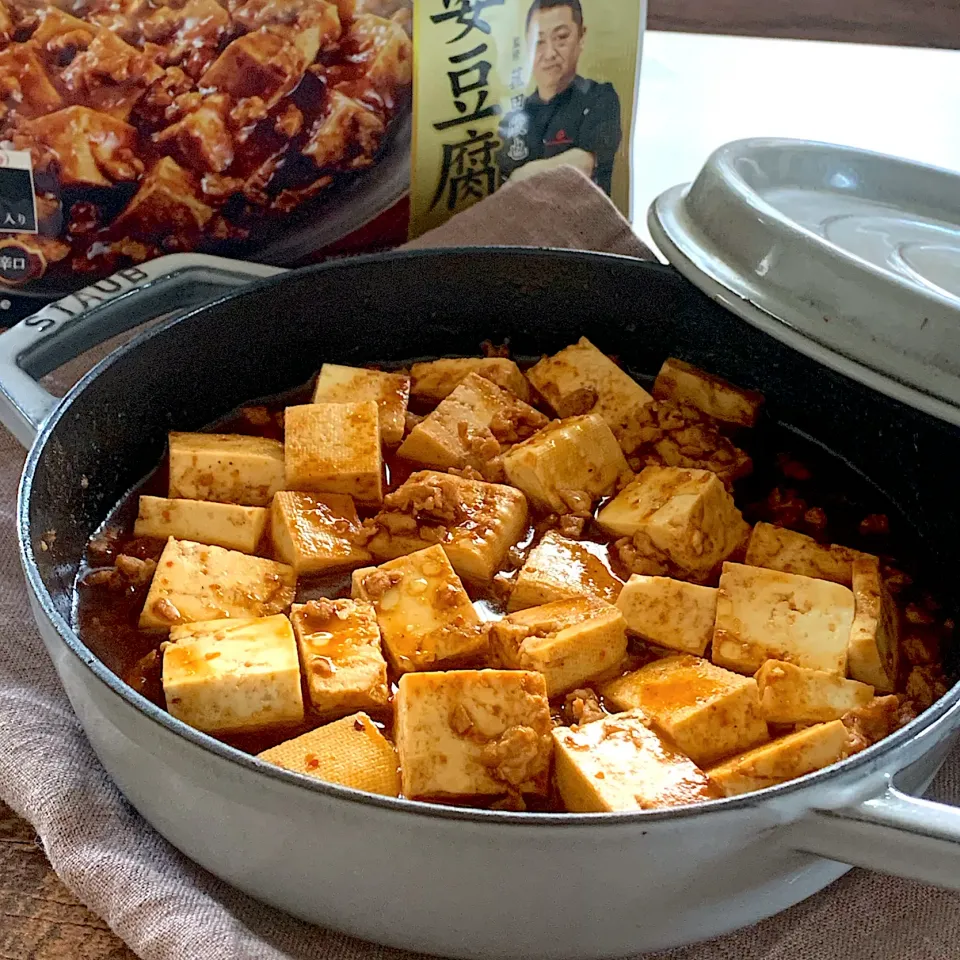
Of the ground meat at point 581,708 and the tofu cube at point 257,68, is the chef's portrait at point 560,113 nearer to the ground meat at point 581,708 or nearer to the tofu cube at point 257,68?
the tofu cube at point 257,68

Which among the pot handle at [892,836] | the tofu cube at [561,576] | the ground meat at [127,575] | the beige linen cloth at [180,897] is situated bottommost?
the beige linen cloth at [180,897]

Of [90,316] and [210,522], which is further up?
[90,316]

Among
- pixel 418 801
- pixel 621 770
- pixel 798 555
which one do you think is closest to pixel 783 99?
pixel 798 555

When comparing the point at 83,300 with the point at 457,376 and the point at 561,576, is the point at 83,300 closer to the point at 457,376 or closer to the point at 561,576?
the point at 457,376

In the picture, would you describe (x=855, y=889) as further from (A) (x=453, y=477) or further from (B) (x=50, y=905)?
(B) (x=50, y=905)

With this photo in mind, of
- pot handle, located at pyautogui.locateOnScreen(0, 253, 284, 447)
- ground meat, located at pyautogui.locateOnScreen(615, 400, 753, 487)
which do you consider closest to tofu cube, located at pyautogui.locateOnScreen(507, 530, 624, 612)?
ground meat, located at pyautogui.locateOnScreen(615, 400, 753, 487)

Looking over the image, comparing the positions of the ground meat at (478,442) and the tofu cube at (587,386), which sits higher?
the tofu cube at (587,386)

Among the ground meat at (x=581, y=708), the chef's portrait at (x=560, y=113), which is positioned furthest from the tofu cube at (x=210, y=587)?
the chef's portrait at (x=560, y=113)
